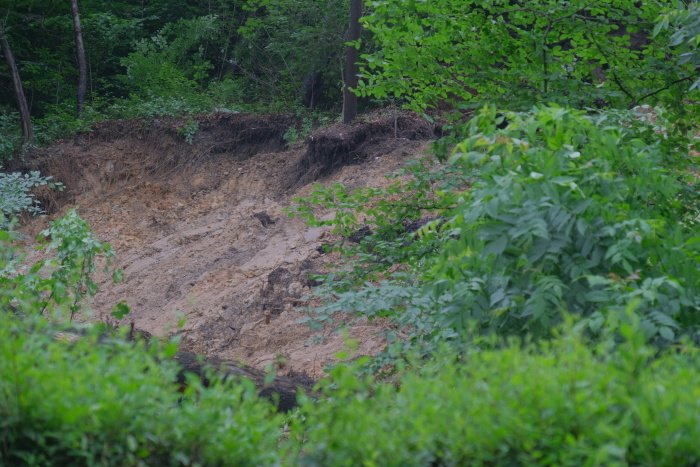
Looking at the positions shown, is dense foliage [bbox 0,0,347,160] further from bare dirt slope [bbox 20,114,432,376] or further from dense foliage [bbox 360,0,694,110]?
dense foliage [bbox 360,0,694,110]

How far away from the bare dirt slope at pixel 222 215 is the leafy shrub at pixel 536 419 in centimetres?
604

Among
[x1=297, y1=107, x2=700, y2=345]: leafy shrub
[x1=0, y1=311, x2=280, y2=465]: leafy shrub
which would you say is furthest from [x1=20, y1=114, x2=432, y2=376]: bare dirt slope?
[x1=0, y1=311, x2=280, y2=465]: leafy shrub

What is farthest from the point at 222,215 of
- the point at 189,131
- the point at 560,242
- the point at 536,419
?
the point at 536,419

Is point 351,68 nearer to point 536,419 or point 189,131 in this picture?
point 189,131

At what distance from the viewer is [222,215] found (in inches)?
624

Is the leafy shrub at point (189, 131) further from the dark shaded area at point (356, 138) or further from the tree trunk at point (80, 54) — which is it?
the tree trunk at point (80, 54)

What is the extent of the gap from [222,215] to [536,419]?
539 inches

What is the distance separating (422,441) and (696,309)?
65.0 inches

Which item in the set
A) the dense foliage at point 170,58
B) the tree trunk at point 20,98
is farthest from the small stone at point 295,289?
the tree trunk at point 20,98

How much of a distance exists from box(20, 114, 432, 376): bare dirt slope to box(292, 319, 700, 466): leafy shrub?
6043 millimetres

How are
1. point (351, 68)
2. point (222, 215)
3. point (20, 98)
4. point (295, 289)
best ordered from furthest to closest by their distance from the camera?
point (20, 98)
point (351, 68)
point (222, 215)
point (295, 289)

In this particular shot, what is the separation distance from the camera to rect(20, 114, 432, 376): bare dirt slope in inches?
441

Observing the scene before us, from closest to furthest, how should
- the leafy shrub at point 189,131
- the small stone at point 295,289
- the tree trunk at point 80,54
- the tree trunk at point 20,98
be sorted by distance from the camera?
the small stone at point 295,289
the leafy shrub at point 189,131
the tree trunk at point 20,98
the tree trunk at point 80,54

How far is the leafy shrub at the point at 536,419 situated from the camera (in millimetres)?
2369
